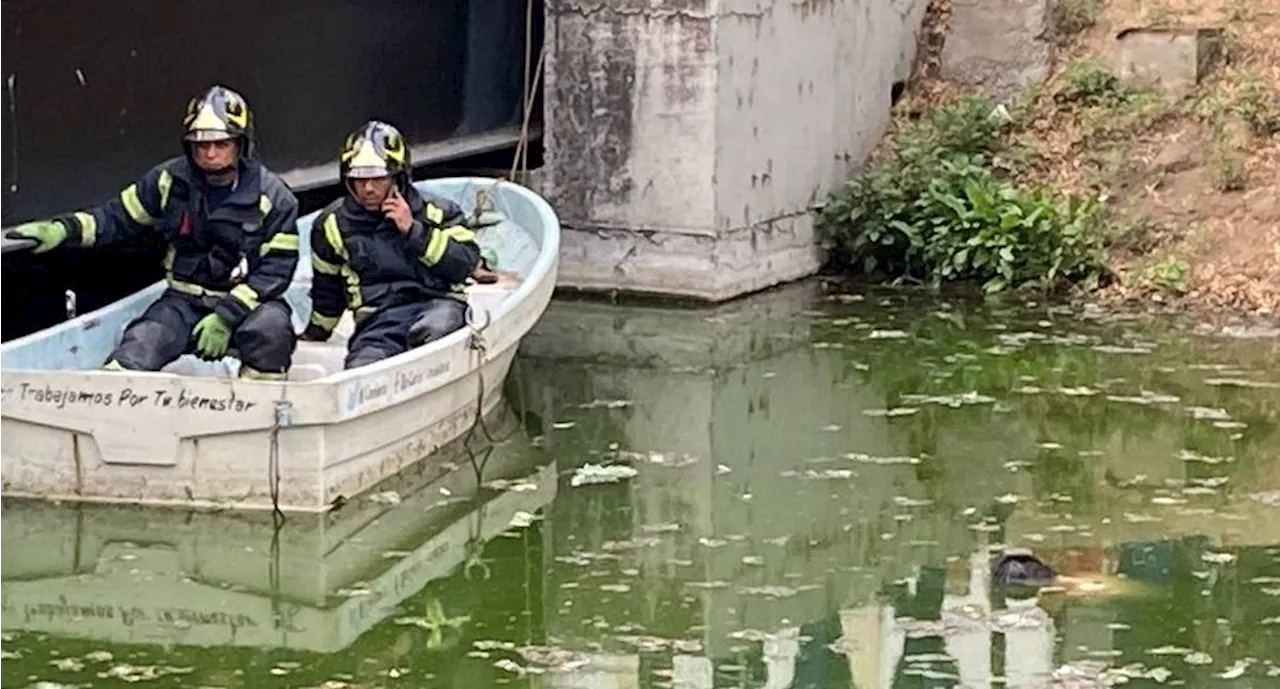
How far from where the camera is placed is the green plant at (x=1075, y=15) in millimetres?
14961

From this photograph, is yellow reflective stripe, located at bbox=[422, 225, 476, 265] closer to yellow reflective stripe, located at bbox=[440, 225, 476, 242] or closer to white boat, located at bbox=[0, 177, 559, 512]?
yellow reflective stripe, located at bbox=[440, 225, 476, 242]

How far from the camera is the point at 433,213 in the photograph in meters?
9.21

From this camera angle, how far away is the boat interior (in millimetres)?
8844

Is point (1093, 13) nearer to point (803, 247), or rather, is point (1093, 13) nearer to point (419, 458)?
point (803, 247)

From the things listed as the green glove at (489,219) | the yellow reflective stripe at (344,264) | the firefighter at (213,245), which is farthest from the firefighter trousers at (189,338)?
the green glove at (489,219)

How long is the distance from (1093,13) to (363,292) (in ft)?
23.5

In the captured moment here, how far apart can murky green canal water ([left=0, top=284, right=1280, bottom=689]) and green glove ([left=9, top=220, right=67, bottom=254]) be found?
1.02 m

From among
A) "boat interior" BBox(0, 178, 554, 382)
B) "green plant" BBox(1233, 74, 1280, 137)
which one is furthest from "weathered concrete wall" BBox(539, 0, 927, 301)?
"green plant" BBox(1233, 74, 1280, 137)

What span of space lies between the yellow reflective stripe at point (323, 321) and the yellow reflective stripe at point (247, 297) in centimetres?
63

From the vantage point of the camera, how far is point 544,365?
11.2m

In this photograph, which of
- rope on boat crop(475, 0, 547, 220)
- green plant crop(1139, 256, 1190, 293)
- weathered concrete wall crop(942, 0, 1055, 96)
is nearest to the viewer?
green plant crop(1139, 256, 1190, 293)

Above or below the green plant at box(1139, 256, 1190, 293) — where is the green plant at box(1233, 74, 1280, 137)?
above

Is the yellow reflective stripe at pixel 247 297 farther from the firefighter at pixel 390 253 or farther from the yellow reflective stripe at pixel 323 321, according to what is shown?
the yellow reflective stripe at pixel 323 321

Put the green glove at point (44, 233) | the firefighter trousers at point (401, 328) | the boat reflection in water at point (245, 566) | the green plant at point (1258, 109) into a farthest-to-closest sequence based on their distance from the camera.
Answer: the green plant at point (1258, 109), the firefighter trousers at point (401, 328), the green glove at point (44, 233), the boat reflection in water at point (245, 566)
